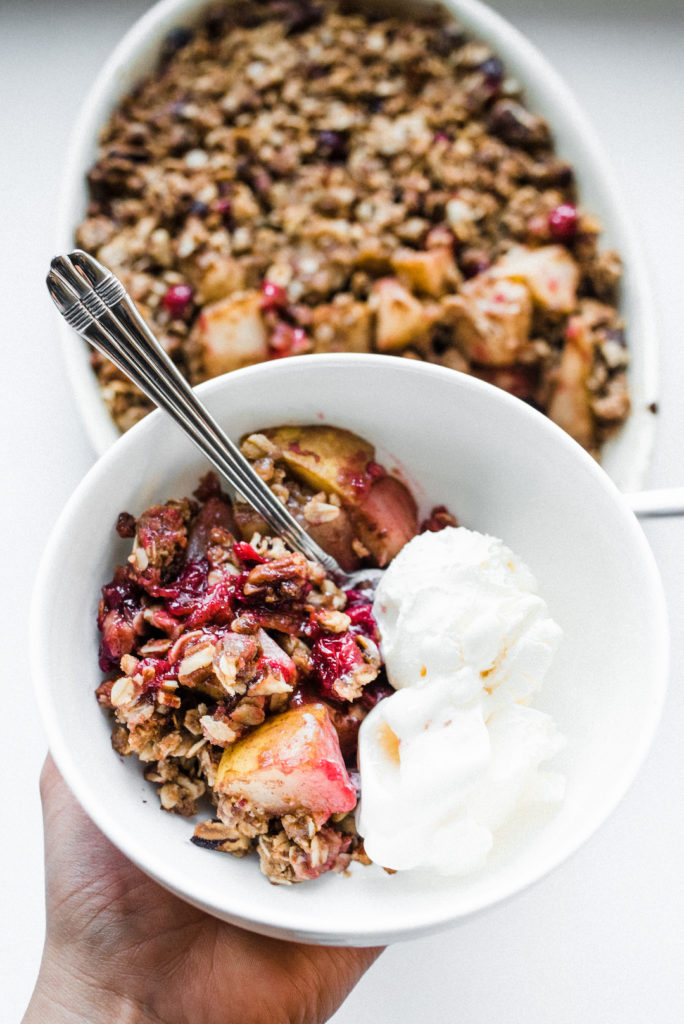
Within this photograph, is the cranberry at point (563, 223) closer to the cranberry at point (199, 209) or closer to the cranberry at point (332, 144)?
the cranberry at point (332, 144)

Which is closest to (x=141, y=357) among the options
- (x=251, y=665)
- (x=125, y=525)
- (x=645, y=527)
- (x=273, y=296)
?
(x=125, y=525)

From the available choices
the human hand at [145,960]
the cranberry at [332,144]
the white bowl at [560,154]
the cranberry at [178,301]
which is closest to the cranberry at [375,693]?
the human hand at [145,960]

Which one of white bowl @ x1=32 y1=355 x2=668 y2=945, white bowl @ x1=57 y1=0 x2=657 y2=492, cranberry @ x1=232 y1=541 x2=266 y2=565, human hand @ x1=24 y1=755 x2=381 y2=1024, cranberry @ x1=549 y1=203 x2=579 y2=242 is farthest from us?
cranberry @ x1=549 y1=203 x2=579 y2=242

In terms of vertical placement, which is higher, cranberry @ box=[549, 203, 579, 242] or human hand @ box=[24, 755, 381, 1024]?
cranberry @ box=[549, 203, 579, 242]

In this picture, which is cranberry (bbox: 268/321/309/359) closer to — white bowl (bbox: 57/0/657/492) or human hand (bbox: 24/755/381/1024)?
white bowl (bbox: 57/0/657/492)

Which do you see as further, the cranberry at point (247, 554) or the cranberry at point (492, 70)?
the cranberry at point (492, 70)

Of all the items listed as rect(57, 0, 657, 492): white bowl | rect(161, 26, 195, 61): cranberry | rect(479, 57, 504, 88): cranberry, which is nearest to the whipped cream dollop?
rect(57, 0, 657, 492): white bowl

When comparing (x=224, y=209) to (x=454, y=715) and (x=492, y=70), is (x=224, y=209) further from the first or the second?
(x=454, y=715)
